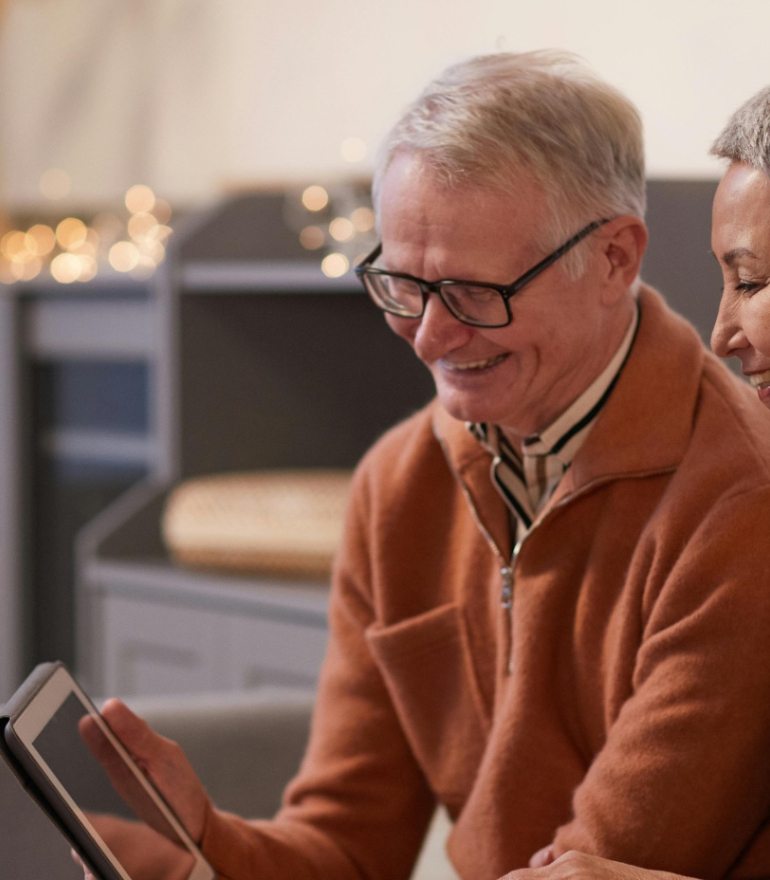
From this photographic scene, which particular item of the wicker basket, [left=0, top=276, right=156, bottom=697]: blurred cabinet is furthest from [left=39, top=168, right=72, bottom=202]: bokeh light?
the wicker basket

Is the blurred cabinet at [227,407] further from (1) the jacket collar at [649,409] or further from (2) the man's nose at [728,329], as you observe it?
(2) the man's nose at [728,329]

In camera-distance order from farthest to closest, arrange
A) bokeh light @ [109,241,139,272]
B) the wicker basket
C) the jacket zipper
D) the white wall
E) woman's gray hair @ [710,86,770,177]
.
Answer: bokeh light @ [109,241,139,272]
the white wall
the wicker basket
the jacket zipper
woman's gray hair @ [710,86,770,177]

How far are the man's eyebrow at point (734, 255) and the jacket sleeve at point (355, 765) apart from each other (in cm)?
47

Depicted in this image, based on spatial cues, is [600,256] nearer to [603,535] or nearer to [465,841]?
[603,535]

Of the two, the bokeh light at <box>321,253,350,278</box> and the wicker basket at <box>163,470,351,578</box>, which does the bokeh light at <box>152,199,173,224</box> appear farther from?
the wicker basket at <box>163,470,351,578</box>

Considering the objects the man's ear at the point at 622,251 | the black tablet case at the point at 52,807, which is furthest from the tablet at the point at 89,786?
the man's ear at the point at 622,251

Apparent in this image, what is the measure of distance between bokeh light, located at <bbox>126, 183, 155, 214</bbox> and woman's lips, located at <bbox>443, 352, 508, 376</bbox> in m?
2.26

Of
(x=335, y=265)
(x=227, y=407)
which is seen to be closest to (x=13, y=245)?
(x=227, y=407)

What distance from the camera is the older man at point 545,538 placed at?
94cm

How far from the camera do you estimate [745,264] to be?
0.86 m

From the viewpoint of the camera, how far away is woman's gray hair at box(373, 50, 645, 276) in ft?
3.13

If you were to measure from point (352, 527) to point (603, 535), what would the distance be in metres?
0.29

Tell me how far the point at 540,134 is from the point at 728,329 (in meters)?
0.20

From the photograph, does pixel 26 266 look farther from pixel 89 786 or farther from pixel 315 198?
pixel 89 786
